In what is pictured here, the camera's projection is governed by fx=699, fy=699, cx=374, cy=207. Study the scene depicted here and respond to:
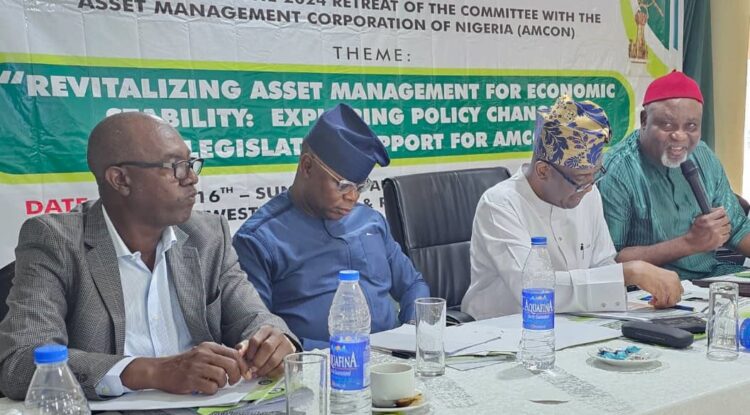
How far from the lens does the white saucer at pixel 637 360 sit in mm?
1481

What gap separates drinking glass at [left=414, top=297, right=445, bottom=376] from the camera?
1483 millimetres

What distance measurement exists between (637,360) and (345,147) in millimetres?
991

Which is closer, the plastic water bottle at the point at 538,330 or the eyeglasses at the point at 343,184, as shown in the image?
the plastic water bottle at the point at 538,330

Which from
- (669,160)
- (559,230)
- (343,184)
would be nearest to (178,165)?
(343,184)

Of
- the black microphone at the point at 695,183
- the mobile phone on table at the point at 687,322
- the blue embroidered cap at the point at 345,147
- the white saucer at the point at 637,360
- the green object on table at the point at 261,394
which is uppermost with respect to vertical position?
the blue embroidered cap at the point at 345,147

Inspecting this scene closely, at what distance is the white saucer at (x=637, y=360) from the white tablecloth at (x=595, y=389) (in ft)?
0.04

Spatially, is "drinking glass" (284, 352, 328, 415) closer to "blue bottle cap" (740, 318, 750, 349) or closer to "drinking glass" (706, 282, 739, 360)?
"drinking glass" (706, 282, 739, 360)

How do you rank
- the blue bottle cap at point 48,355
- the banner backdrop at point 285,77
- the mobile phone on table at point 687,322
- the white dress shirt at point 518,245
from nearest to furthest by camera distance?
the blue bottle cap at point 48,355, the mobile phone on table at point 687,322, the white dress shirt at point 518,245, the banner backdrop at point 285,77

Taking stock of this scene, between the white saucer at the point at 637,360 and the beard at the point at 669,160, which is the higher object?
the beard at the point at 669,160

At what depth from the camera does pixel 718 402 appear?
4.44ft

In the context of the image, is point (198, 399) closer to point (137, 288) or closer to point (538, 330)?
point (137, 288)

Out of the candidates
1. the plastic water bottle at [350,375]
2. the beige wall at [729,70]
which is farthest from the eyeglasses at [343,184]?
the beige wall at [729,70]

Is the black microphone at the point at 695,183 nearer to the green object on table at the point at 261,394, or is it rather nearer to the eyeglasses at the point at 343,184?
the eyeglasses at the point at 343,184

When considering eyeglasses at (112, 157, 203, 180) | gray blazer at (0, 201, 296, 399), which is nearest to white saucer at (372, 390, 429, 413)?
gray blazer at (0, 201, 296, 399)
